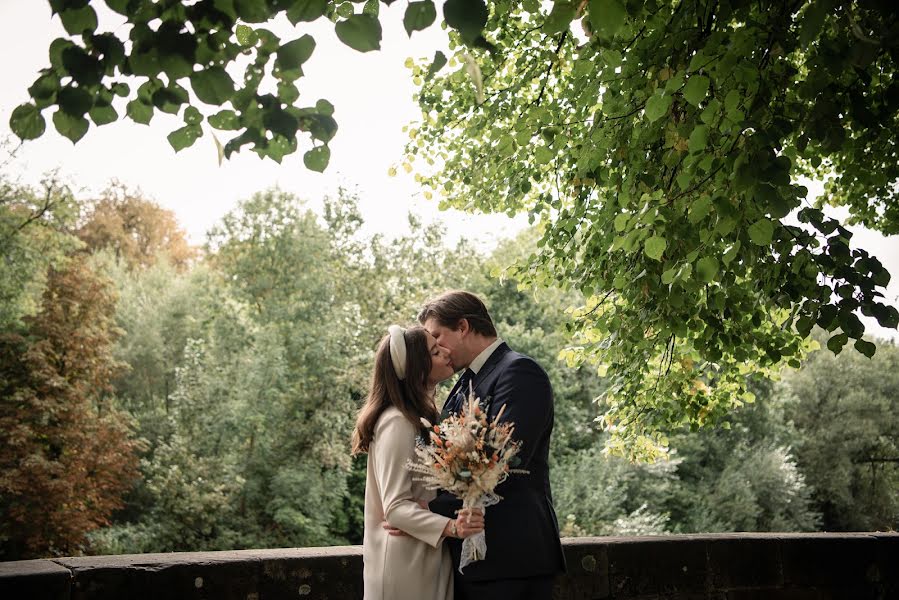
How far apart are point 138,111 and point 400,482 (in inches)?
64.1

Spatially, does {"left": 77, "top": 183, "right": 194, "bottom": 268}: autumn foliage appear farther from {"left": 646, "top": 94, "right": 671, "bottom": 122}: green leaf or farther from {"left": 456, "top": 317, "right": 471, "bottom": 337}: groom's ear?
{"left": 646, "top": 94, "right": 671, "bottom": 122}: green leaf

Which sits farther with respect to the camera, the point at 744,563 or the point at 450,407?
the point at 744,563

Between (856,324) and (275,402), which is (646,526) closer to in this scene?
(275,402)

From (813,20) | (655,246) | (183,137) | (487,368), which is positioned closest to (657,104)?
(655,246)

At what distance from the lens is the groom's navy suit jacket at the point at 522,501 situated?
2783 mm

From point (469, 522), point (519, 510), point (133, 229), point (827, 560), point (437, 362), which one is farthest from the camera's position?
point (133, 229)

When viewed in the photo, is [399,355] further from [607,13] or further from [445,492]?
[607,13]

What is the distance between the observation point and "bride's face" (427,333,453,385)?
3.27m

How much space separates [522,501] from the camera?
2.86 meters

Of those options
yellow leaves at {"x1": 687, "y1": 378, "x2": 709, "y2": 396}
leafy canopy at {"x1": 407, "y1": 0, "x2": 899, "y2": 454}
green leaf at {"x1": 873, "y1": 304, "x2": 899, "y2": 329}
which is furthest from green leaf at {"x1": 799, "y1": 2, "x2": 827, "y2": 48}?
yellow leaves at {"x1": 687, "y1": 378, "x2": 709, "y2": 396}

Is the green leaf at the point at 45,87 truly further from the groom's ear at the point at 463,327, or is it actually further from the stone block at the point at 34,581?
the stone block at the point at 34,581

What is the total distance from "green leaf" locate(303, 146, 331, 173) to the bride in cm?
108

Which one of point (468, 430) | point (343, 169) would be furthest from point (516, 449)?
point (343, 169)

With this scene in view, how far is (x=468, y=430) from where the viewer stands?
267 cm
